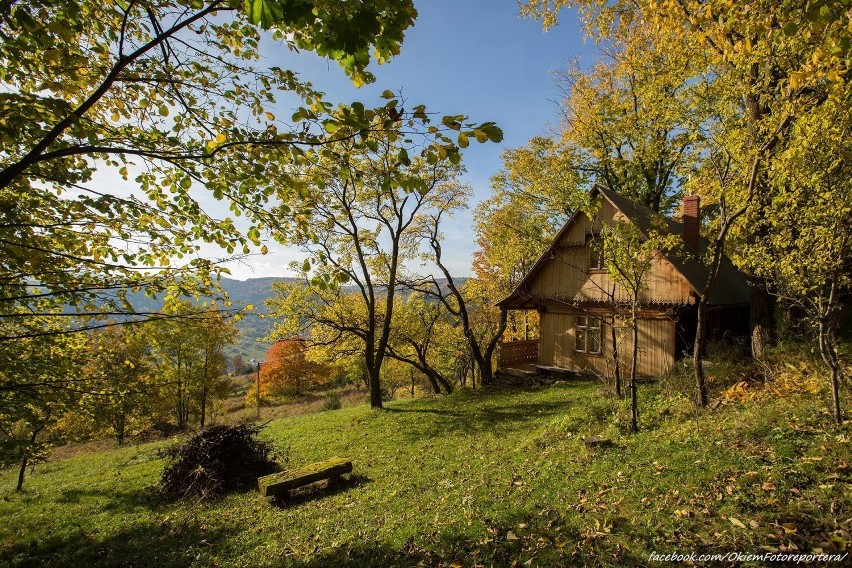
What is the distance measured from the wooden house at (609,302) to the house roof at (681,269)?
0.17ft

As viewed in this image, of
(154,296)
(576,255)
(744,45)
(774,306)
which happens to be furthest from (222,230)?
(576,255)

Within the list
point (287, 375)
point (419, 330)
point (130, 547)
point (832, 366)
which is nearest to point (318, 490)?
point (130, 547)

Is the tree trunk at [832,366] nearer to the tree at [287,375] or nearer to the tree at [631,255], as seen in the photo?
the tree at [631,255]

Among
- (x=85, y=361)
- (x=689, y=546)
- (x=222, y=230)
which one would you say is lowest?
(x=689, y=546)

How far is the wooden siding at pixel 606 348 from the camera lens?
55.2 feet

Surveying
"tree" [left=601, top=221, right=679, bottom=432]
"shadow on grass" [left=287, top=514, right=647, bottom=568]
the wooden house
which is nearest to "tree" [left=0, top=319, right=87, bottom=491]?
"shadow on grass" [left=287, top=514, right=647, bottom=568]

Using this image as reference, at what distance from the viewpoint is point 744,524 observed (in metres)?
4.53

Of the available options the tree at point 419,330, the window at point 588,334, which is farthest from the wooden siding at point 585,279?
the tree at point 419,330

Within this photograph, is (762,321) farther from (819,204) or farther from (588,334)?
(588,334)

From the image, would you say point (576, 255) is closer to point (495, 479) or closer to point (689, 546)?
point (495, 479)

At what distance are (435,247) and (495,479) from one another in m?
15.6

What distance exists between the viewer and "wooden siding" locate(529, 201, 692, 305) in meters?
16.5

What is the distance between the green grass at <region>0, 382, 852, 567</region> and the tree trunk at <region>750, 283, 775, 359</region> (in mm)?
3701

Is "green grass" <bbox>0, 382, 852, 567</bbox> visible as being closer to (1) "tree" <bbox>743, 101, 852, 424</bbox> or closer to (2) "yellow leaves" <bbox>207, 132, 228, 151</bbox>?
(1) "tree" <bbox>743, 101, 852, 424</bbox>
